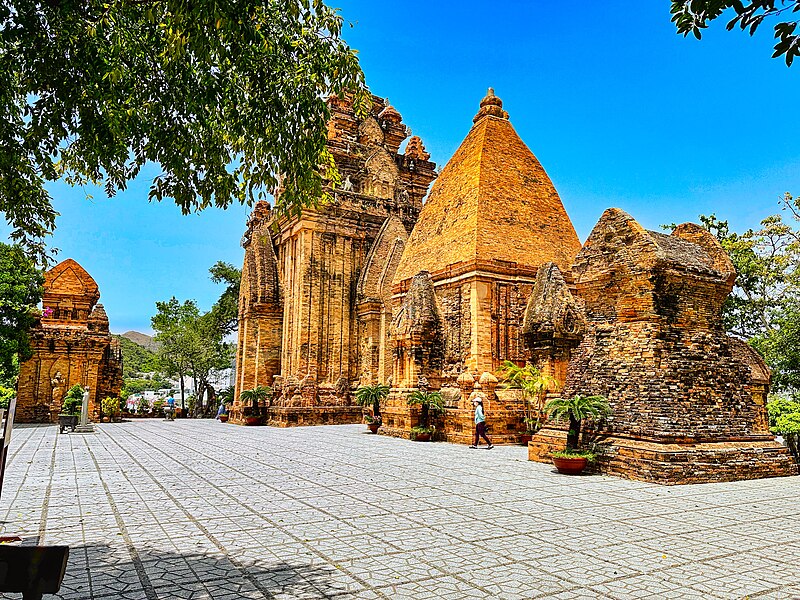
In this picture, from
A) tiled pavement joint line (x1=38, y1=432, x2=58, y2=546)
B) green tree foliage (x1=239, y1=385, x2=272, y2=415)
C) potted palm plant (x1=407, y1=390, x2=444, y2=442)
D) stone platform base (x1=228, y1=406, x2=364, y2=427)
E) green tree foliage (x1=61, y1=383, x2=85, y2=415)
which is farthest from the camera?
green tree foliage (x1=239, y1=385, x2=272, y2=415)

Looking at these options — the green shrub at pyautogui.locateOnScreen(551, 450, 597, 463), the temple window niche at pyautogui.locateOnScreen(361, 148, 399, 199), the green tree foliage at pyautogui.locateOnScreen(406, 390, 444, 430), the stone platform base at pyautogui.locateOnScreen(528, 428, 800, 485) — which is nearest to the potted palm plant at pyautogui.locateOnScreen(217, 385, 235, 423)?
the temple window niche at pyautogui.locateOnScreen(361, 148, 399, 199)

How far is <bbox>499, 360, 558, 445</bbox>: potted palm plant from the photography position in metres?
15.1

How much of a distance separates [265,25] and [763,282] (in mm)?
25149

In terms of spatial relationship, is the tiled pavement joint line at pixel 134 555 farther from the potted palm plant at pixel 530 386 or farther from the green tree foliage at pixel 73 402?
A: the green tree foliage at pixel 73 402

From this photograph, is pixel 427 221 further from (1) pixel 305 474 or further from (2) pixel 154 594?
(2) pixel 154 594

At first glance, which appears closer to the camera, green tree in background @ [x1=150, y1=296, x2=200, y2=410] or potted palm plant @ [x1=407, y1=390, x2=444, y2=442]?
potted palm plant @ [x1=407, y1=390, x2=444, y2=442]

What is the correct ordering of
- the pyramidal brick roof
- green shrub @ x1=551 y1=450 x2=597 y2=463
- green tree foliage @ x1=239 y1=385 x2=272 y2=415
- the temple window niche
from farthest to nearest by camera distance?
1. the temple window niche
2. green tree foliage @ x1=239 y1=385 x2=272 y2=415
3. the pyramidal brick roof
4. green shrub @ x1=551 y1=450 x2=597 y2=463

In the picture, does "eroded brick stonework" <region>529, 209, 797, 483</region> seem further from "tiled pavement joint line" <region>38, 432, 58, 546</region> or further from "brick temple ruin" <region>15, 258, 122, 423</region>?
"brick temple ruin" <region>15, 258, 122, 423</region>

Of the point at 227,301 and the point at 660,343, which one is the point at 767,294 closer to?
the point at 660,343

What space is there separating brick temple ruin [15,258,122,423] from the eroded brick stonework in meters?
22.5

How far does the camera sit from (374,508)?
7.37m

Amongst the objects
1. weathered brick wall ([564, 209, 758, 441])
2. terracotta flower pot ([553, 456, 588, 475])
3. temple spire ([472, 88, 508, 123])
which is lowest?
terracotta flower pot ([553, 456, 588, 475])

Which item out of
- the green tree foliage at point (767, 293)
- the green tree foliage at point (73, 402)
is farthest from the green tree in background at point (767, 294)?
the green tree foliage at point (73, 402)

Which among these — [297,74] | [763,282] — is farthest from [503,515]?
[763,282]
